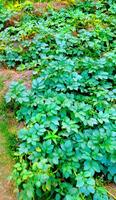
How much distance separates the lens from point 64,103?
317 cm

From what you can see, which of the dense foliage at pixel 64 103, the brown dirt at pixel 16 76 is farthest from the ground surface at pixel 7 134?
the dense foliage at pixel 64 103

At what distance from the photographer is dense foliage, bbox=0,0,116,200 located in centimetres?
268

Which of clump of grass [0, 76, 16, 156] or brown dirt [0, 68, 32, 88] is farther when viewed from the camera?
brown dirt [0, 68, 32, 88]

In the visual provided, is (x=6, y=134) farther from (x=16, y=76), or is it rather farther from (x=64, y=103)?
(x=16, y=76)

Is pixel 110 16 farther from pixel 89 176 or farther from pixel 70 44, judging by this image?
pixel 89 176

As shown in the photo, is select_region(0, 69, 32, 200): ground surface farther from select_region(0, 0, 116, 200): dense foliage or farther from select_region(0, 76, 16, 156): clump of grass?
select_region(0, 0, 116, 200): dense foliage

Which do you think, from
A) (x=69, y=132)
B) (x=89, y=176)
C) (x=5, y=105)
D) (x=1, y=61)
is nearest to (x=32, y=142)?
(x=69, y=132)

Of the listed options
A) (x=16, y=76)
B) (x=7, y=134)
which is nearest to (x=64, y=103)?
(x=7, y=134)

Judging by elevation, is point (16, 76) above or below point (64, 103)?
below

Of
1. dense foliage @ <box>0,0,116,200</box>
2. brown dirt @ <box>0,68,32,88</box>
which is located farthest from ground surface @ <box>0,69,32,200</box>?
dense foliage @ <box>0,0,116,200</box>

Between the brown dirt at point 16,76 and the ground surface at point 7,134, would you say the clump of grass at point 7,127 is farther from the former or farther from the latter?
the brown dirt at point 16,76

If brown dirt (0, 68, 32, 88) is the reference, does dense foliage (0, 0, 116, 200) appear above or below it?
above

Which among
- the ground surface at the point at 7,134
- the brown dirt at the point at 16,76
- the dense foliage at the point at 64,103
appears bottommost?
the ground surface at the point at 7,134

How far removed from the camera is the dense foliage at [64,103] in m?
2.68
